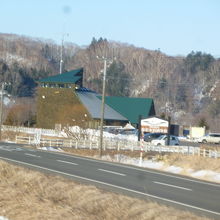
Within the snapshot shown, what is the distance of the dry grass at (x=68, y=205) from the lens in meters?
9.22

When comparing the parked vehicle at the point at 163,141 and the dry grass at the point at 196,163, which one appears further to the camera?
the parked vehicle at the point at 163,141

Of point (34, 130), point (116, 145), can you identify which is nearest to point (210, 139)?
point (34, 130)

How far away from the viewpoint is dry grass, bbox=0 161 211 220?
9.22 metres

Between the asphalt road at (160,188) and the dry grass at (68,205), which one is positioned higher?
the dry grass at (68,205)

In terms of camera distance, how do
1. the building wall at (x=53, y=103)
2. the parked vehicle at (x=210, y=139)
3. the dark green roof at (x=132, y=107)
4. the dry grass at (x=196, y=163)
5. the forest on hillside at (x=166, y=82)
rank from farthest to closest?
the forest on hillside at (x=166, y=82), the dark green roof at (x=132, y=107), the building wall at (x=53, y=103), the parked vehicle at (x=210, y=139), the dry grass at (x=196, y=163)

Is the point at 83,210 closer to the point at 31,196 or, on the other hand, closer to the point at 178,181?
the point at 31,196

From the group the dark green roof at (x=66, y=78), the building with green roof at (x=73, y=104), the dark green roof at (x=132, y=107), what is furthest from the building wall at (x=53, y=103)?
the dark green roof at (x=132, y=107)

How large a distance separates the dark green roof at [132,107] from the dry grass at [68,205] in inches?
2476

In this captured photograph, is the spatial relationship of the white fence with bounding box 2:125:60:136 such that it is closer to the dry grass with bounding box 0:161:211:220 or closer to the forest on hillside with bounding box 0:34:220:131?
the dry grass with bounding box 0:161:211:220

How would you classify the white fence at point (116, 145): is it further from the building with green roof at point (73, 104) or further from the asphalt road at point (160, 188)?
the building with green roof at point (73, 104)

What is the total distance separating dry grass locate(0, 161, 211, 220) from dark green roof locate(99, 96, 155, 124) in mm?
62888

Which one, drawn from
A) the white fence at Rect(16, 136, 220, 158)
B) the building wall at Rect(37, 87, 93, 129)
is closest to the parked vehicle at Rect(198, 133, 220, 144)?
the building wall at Rect(37, 87, 93, 129)

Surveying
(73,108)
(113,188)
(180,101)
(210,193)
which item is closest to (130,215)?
(113,188)

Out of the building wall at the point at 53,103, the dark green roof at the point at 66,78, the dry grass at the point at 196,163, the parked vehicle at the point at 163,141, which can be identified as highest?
the dark green roof at the point at 66,78
